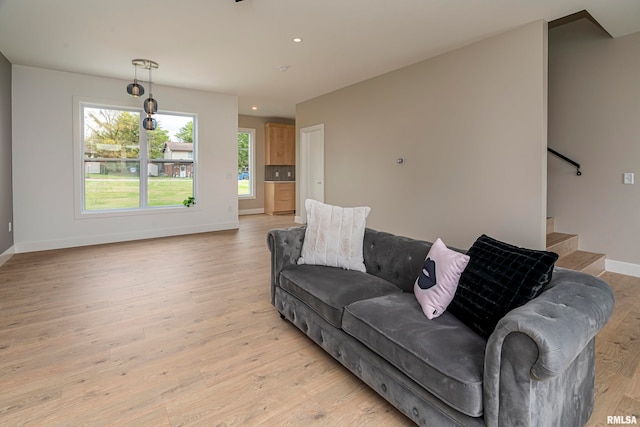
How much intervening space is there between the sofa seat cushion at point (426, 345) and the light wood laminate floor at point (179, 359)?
37cm

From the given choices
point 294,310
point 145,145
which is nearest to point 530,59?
point 294,310

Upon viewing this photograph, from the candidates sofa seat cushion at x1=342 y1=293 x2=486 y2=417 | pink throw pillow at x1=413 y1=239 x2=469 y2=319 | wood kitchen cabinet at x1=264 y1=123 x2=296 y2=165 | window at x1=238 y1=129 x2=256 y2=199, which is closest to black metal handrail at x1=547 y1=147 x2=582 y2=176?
pink throw pillow at x1=413 y1=239 x2=469 y2=319

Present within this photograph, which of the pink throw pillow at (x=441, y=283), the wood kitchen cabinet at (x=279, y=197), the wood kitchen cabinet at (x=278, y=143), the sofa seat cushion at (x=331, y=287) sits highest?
the wood kitchen cabinet at (x=278, y=143)

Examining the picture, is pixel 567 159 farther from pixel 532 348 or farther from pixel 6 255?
pixel 6 255

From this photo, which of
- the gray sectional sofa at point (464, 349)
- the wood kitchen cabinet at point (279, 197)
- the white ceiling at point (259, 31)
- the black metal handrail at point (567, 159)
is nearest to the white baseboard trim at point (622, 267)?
the black metal handrail at point (567, 159)

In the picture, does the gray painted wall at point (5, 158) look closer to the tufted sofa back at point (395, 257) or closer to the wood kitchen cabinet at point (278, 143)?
the tufted sofa back at point (395, 257)

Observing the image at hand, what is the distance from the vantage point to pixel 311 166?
7.58m

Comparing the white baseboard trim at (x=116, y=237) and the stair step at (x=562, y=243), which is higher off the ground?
the stair step at (x=562, y=243)

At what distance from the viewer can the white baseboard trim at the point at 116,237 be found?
511 cm

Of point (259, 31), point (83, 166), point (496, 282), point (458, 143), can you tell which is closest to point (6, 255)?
point (83, 166)

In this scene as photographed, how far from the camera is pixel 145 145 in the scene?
6074mm

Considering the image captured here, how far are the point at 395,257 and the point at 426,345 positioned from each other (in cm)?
98

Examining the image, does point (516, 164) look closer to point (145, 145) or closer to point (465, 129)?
point (465, 129)

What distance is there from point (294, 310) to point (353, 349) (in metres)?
0.72
